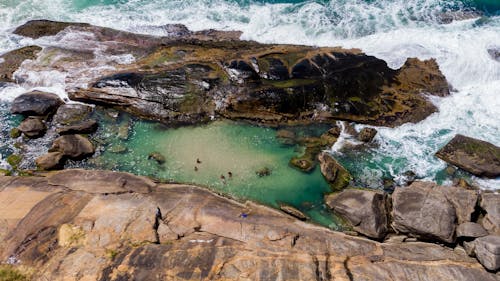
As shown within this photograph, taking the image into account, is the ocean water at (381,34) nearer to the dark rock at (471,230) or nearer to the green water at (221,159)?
the green water at (221,159)

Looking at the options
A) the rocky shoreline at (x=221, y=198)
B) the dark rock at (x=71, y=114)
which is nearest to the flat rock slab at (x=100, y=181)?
the rocky shoreline at (x=221, y=198)

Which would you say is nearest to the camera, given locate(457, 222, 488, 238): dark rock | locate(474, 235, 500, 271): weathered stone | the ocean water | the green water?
locate(474, 235, 500, 271): weathered stone

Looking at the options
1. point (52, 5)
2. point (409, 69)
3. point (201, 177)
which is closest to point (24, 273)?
point (201, 177)

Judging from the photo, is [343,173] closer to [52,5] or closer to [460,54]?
[460,54]

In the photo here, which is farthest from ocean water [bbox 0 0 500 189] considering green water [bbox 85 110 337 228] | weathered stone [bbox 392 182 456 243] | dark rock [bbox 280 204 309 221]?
dark rock [bbox 280 204 309 221]

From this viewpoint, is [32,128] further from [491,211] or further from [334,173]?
[491,211]

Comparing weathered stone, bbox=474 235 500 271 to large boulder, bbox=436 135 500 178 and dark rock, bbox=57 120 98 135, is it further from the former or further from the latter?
dark rock, bbox=57 120 98 135
